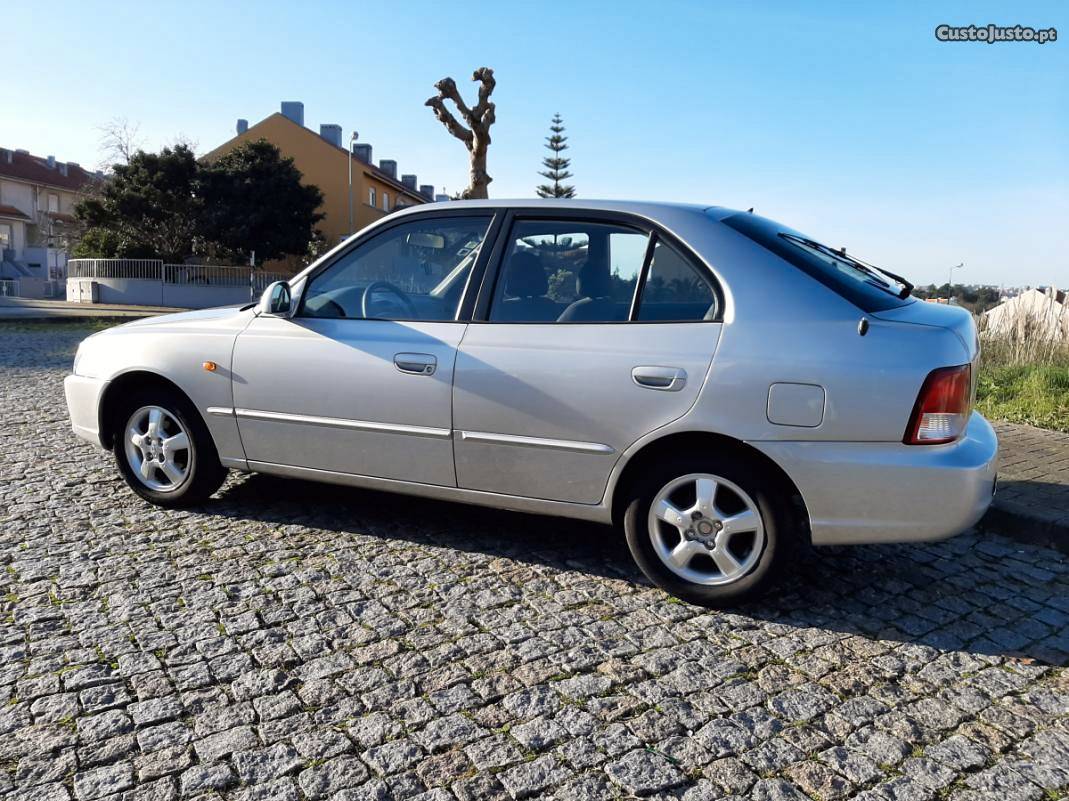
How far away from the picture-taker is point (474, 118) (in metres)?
24.1

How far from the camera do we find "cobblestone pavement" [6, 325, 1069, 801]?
2.55 m

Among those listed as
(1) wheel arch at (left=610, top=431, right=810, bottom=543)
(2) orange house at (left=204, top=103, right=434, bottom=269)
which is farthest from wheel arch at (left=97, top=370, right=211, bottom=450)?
(2) orange house at (left=204, top=103, right=434, bottom=269)

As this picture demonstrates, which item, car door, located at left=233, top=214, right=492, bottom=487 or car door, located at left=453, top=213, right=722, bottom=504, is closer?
car door, located at left=453, top=213, right=722, bottom=504

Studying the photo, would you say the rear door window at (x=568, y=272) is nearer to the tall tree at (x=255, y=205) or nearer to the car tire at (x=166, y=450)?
the car tire at (x=166, y=450)

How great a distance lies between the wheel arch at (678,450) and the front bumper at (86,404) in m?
3.16

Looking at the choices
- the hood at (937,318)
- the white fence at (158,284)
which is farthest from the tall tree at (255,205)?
the hood at (937,318)

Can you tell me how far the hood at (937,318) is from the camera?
3.52 meters

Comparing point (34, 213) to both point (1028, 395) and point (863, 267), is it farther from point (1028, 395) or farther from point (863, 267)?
point (863, 267)

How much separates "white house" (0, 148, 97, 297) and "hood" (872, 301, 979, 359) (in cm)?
Result: 6046

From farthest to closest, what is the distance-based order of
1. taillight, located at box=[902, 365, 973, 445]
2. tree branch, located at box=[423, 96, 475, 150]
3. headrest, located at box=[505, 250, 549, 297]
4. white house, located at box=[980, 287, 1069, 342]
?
tree branch, located at box=[423, 96, 475, 150]
white house, located at box=[980, 287, 1069, 342]
headrest, located at box=[505, 250, 549, 297]
taillight, located at box=[902, 365, 973, 445]

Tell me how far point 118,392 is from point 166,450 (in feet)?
1.64

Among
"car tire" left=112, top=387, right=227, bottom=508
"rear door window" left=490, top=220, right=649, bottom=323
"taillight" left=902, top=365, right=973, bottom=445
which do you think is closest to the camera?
"taillight" left=902, top=365, right=973, bottom=445

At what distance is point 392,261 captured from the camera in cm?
455

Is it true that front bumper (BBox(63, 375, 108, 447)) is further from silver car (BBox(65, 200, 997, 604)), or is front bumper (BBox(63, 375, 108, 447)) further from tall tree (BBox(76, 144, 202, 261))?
tall tree (BBox(76, 144, 202, 261))
